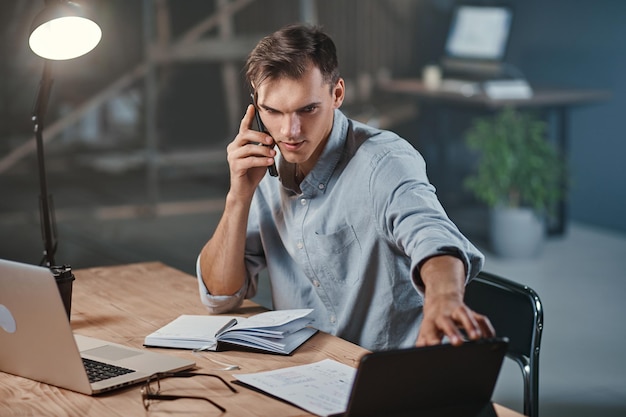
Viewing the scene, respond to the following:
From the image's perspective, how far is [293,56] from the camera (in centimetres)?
198

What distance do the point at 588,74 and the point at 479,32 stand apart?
74 cm

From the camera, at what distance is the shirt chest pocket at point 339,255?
2.09m

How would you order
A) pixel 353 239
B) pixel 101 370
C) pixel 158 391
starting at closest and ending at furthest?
pixel 158 391, pixel 101 370, pixel 353 239

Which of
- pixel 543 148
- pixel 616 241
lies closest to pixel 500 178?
pixel 543 148

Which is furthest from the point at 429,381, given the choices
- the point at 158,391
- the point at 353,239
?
the point at 353,239

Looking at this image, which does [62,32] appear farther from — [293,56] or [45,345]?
[45,345]

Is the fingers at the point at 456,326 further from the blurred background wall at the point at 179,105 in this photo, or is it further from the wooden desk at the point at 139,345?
the blurred background wall at the point at 179,105

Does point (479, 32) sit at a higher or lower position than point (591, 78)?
higher

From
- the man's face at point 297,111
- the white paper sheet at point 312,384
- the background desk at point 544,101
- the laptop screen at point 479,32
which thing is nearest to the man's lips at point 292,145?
the man's face at point 297,111

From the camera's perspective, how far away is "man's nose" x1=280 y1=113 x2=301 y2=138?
1.97 metres

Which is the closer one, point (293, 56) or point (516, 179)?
point (293, 56)

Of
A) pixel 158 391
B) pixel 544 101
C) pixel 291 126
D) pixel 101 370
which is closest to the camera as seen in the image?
pixel 158 391

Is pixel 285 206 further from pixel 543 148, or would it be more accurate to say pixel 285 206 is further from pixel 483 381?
pixel 543 148

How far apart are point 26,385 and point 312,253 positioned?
0.71 metres
